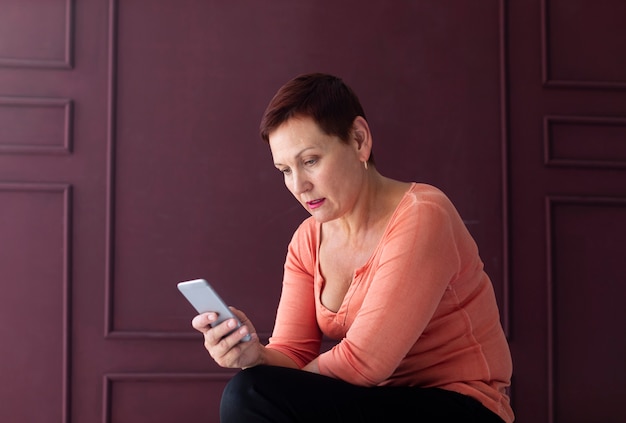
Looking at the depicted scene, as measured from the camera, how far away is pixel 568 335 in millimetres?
2758

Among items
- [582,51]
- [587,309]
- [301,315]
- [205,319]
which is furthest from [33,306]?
[582,51]

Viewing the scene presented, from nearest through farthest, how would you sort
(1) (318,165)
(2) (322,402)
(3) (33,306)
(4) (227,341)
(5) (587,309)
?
(2) (322,402)
(4) (227,341)
(1) (318,165)
(3) (33,306)
(5) (587,309)

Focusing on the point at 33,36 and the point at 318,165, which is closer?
the point at 318,165

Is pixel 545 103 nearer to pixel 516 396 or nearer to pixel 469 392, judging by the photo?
pixel 516 396

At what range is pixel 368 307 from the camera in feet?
4.54

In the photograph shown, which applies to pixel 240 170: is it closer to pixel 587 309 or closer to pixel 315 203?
pixel 315 203

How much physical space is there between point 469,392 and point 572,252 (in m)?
1.56

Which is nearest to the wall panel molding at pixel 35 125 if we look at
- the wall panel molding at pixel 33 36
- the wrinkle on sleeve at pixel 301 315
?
the wall panel molding at pixel 33 36

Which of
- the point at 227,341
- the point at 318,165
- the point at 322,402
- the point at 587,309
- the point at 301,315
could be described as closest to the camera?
the point at 322,402

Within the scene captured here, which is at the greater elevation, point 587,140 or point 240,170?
point 587,140

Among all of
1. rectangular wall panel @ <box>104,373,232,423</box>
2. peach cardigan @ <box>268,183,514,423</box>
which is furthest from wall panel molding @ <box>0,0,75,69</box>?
peach cardigan @ <box>268,183,514,423</box>

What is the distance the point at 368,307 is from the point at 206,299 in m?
0.30

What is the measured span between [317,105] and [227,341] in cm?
49

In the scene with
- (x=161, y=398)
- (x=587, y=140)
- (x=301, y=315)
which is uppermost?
(x=587, y=140)
